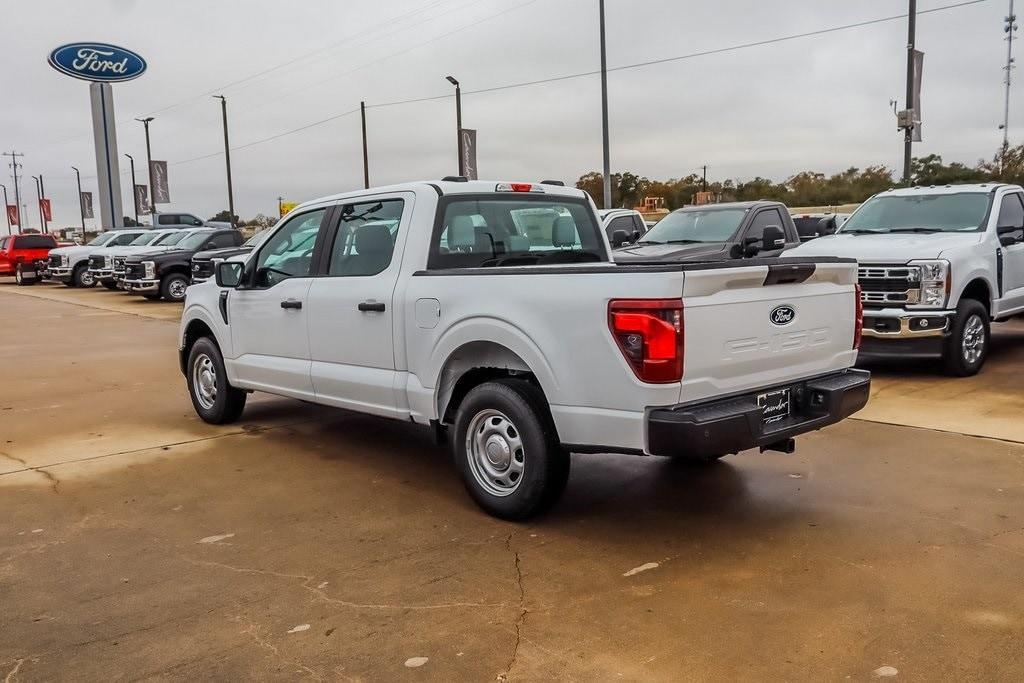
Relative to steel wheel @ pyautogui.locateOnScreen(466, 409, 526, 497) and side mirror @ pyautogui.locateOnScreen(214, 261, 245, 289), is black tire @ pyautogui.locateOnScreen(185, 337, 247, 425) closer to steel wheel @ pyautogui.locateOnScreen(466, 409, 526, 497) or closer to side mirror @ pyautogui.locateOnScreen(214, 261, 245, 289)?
side mirror @ pyautogui.locateOnScreen(214, 261, 245, 289)

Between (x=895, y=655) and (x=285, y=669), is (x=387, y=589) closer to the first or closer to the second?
(x=285, y=669)

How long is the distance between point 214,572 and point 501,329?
1.88 metres

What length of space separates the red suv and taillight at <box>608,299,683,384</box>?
34.3 m

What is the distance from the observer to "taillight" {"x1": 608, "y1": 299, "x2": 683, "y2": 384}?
4.00 m

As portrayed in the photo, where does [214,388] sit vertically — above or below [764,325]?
below

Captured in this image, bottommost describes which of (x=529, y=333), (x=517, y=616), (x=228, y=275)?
(x=517, y=616)

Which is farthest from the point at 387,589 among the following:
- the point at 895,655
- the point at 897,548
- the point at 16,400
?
the point at 16,400

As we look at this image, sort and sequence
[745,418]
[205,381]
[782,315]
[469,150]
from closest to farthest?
1. [745,418]
2. [782,315]
3. [205,381]
4. [469,150]

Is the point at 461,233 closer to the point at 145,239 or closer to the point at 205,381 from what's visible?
the point at 205,381

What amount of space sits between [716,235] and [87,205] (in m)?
73.4

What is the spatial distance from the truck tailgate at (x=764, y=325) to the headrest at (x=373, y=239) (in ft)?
7.42

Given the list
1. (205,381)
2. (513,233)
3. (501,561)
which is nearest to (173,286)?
(205,381)

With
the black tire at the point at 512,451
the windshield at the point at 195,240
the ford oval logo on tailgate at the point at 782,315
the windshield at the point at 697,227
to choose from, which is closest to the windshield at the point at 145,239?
the windshield at the point at 195,240

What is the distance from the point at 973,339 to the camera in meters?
8.92
